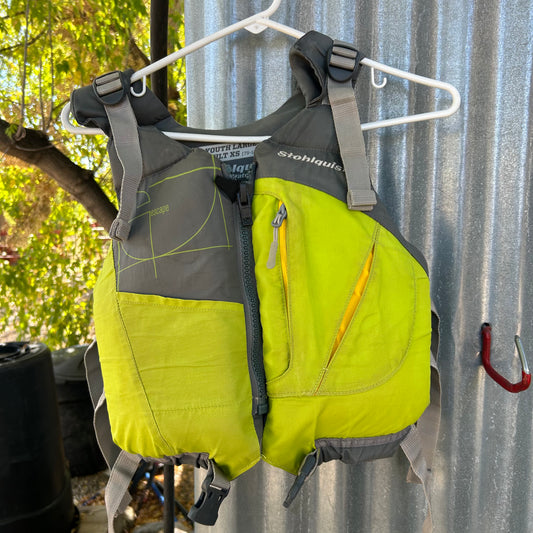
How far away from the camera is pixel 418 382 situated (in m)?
0.96

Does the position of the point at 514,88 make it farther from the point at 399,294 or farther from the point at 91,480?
the point at 91,480

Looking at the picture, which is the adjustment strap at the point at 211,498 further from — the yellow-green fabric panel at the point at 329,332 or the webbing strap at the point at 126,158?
the webbing strap at the point at 126,158

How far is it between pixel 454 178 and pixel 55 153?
212 centimetres

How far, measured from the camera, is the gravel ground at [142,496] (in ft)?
9.13

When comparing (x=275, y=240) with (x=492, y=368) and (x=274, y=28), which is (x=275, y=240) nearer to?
(x=274, y=28)

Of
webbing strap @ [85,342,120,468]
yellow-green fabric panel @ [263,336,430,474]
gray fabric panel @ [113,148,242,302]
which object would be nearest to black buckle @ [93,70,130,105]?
gray fabric panel @ [113,148,242,302]

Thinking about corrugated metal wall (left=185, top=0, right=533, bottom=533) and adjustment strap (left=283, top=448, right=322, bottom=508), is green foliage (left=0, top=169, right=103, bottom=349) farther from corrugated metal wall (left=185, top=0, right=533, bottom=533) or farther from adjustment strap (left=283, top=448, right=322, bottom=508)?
adjustment strap (left=283, top=448, right=322, bottom=508)

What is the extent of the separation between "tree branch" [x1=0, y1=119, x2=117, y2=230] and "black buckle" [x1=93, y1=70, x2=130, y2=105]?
1.66 meters

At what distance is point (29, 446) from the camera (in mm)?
2301

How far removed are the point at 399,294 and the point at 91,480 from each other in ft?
9.59

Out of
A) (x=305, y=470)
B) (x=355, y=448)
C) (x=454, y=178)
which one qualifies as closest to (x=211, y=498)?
(x=305, y=470)

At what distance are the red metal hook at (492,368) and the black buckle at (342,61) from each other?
718 mm

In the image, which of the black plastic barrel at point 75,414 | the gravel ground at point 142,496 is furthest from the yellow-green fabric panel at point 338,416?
the black plastic barrel at point 75,414

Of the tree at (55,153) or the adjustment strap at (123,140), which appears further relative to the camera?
the tree at (55,153)
